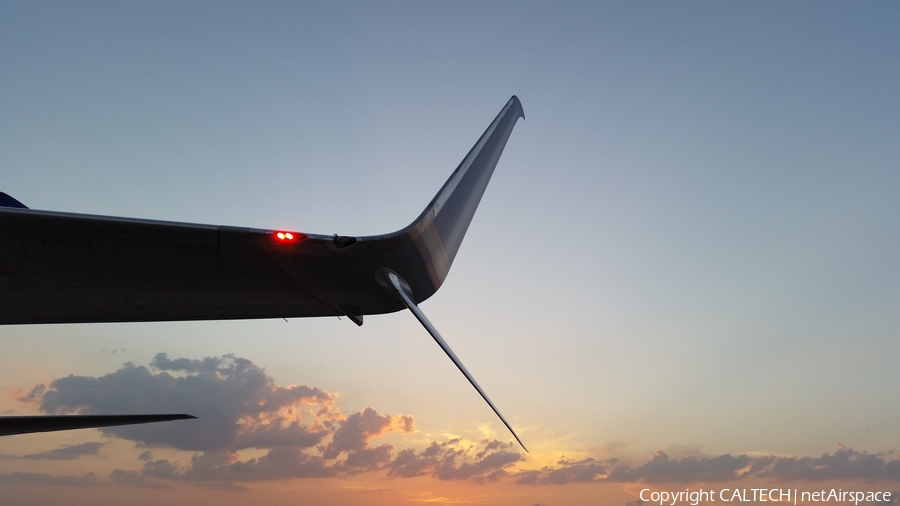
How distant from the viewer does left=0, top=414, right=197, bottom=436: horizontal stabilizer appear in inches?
474

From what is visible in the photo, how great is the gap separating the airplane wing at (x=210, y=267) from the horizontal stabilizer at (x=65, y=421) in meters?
Answer: 2.98

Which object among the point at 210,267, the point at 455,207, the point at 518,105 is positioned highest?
the point at 518,105

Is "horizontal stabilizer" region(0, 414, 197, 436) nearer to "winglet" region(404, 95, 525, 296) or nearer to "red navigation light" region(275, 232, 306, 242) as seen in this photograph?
"red navigation light" region(275, 232, 306, 242)

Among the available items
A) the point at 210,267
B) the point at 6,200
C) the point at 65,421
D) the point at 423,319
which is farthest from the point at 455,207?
the point at 6,200

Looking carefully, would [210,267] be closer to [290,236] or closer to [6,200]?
[290,236]

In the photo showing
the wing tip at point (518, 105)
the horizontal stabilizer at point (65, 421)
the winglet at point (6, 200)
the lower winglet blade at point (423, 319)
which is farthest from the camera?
the wing tip at point (518, 105)

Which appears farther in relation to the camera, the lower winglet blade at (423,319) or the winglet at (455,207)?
the winglet at (455,207)

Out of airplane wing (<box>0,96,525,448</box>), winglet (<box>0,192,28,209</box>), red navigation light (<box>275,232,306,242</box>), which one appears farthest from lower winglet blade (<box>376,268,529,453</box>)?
winglet (<box>0,192,28,209</box>)

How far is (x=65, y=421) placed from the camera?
12.6m

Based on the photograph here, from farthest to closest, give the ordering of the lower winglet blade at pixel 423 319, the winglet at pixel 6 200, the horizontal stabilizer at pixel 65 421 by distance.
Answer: the winglet at pixel 6 200 → the horizontal stabilizer at pixel 65 421 → the lower winglet blade at pixel 423 319

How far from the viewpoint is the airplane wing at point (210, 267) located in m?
10.4

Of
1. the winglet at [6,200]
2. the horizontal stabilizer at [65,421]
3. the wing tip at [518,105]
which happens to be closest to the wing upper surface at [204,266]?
the winglet at [6,200]

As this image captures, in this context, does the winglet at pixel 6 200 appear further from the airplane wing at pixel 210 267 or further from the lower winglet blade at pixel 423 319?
the lower winglet blade at pixel 423 319

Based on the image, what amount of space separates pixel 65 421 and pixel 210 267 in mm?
5538
